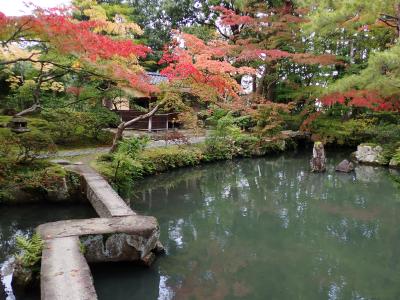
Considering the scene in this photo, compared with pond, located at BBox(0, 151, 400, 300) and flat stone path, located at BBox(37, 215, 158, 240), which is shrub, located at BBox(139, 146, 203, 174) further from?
flat stone path, located at BBox(37, 215, 158, 240)

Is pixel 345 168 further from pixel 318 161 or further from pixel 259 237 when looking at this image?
pixel 259 237

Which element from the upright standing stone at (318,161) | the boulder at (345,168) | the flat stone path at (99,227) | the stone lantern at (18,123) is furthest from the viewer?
the boulder at (345,168)

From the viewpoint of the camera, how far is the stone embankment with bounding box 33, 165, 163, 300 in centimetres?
383

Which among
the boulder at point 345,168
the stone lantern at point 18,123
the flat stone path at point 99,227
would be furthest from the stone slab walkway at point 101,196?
the boulder at point 345,168

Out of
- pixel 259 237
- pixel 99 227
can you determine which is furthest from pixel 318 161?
pixel 99 227

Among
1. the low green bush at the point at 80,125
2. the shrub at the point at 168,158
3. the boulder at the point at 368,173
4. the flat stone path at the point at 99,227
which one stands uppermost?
the low green bush at the point at 80,125

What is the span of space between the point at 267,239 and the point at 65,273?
373 cm

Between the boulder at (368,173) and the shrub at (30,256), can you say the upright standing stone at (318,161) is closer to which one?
the boulder at (368,173)

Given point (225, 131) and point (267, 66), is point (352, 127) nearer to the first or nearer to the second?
point (267, 66)

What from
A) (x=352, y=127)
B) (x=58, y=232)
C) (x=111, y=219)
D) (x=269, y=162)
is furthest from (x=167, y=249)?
(x=352, y=127)

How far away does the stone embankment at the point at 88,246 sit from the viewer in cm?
383

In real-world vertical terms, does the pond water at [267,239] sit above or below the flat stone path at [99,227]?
below

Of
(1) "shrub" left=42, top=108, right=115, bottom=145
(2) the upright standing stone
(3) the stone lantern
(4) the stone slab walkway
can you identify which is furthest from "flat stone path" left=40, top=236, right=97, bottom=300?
(2) the upright standing stone

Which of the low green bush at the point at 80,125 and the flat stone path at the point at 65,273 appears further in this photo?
the low green bush at the point at 80,125
